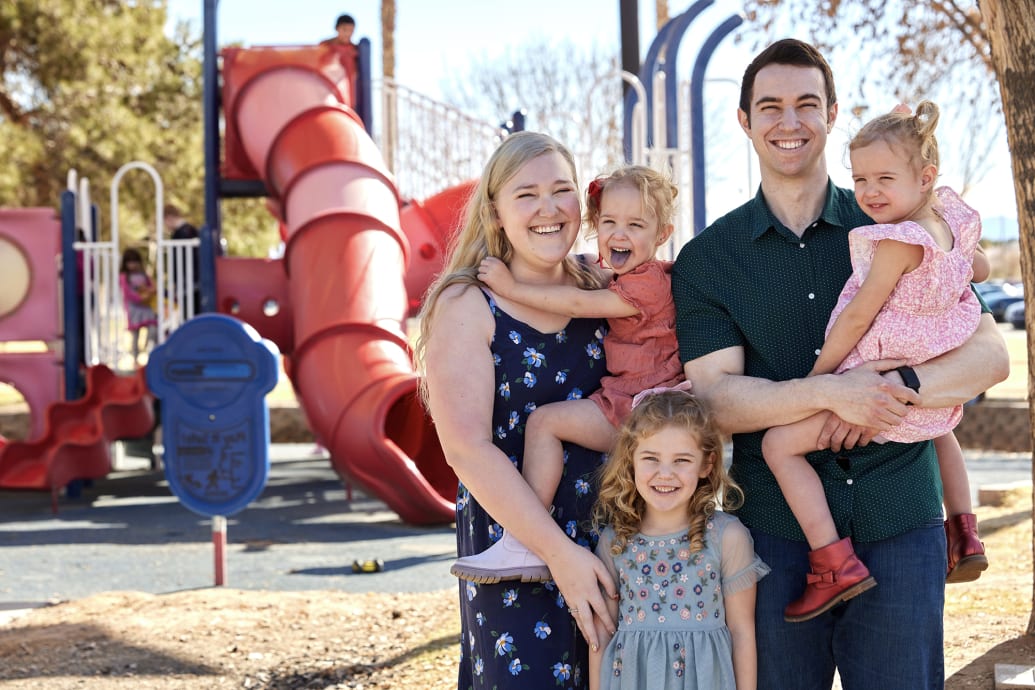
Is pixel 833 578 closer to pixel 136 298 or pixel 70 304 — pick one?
pixel 70 304

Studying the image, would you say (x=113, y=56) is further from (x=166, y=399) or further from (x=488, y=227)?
(x=488, y=227)

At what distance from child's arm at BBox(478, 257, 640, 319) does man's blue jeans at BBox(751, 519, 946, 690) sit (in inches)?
23.3

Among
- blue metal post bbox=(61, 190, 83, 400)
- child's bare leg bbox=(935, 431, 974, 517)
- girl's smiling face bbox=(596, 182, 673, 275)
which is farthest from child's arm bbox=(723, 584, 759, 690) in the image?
blue metal post bbox=(61, 190, 83, 400)

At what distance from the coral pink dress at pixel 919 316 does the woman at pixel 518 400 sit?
0.61 m

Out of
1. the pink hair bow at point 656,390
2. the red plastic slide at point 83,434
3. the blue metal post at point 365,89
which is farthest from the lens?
the blue metal post at point 365,89

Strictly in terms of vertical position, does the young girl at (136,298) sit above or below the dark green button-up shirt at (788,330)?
above

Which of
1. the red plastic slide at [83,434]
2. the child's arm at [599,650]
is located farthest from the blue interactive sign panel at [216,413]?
the child's arm at [599,650]

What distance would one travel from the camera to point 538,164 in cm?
266

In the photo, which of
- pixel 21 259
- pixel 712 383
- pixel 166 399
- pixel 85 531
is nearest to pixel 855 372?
pixel 712 383

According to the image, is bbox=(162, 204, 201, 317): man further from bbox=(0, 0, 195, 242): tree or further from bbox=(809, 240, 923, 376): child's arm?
bbox=(0, 0, 195, 242): tree

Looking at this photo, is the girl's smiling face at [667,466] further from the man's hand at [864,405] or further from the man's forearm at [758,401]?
the man's hand at [864,405]

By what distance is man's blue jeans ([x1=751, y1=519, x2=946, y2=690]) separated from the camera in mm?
2461

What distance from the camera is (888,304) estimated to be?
8.16 feet

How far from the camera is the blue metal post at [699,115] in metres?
8.96
